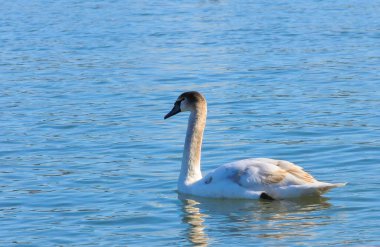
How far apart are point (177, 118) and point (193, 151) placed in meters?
4.06

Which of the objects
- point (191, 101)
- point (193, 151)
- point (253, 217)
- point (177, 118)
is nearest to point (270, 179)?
point (253, 217)

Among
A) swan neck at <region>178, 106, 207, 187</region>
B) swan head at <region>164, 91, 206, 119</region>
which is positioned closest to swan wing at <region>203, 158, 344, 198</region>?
swan neck at <region>178, 106, 207, 187</region>

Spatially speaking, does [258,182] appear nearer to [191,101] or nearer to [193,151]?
[193,151]

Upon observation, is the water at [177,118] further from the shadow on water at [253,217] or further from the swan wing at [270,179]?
the swan wing at [270,179]

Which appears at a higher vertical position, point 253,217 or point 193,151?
point 193,151

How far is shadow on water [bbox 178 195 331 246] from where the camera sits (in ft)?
33.0

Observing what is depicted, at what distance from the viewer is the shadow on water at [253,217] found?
1007 cm

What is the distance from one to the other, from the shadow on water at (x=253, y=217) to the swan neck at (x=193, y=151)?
29 cm

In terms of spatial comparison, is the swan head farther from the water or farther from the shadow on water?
the shadow on water

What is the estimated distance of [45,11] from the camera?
31109 millimetres

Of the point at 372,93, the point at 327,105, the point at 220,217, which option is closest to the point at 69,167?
the point at 220,217

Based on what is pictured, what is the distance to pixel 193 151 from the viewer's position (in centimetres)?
1247

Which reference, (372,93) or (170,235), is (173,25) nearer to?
(372,93)

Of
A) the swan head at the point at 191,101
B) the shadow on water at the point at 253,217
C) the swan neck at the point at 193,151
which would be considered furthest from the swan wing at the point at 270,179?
the swan head at the point at 191,101
